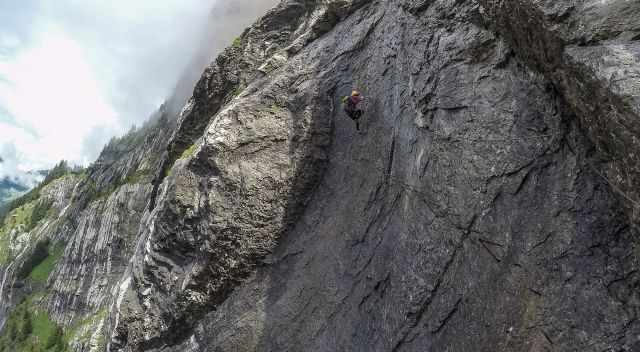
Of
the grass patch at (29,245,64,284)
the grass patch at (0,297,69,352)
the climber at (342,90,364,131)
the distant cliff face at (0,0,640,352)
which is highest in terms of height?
the grass patch at (29,245,64,284)

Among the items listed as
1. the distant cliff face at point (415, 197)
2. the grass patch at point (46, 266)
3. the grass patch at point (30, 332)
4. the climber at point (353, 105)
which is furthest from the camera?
the grass patch at point (46, 266)

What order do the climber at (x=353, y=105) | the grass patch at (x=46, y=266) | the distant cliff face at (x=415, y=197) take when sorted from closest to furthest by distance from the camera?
the distant cliff face at (x=415, y=197)
the climber at (x=353, y=105)
the grass patch at (x=46, y=266)

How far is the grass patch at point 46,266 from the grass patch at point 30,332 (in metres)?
11.0

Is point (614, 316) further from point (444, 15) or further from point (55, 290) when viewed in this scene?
point (55, 290)

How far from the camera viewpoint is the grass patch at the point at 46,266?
145 m

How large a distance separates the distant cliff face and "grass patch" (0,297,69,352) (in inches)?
3656

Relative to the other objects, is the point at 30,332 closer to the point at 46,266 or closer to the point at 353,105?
the point at 46,266

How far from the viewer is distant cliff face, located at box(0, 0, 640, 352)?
11.6 metres

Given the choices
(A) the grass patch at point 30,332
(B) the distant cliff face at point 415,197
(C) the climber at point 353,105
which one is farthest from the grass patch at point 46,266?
(C) the climber at point 353,105

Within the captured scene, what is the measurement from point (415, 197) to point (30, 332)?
135 m

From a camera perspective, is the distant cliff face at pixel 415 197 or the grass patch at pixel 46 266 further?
the grass patch at pixel 46 266

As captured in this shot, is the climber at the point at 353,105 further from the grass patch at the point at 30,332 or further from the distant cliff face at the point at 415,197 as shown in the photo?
the grass patch at the point at 30,332

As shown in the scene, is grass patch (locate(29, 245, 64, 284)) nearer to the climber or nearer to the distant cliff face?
the distant cliff face

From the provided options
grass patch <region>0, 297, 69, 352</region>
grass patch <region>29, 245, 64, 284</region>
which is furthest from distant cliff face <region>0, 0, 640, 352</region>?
grass patch <region>29, 245, 64, 284</region>
